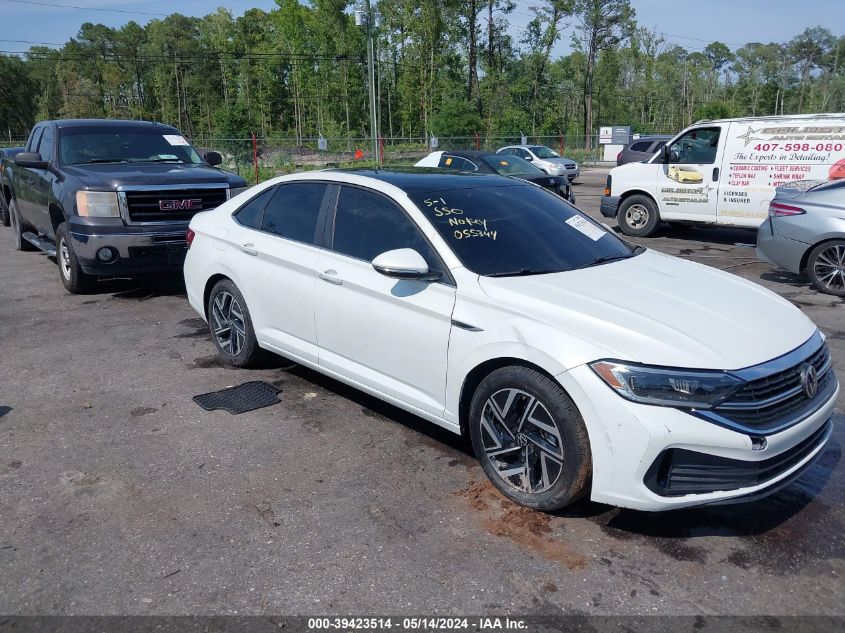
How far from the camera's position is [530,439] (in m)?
3.52

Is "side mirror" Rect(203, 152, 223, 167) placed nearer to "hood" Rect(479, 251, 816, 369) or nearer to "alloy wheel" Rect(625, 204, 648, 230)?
"hood" Rect(479, 251, 816, 369)

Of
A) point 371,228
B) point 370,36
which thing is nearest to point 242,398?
point 371,228

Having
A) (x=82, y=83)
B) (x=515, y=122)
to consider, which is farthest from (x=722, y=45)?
(x=82, y=83)

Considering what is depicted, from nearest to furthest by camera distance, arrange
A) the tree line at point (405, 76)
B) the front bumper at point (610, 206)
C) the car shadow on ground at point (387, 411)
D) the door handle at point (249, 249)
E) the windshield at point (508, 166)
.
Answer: the car shadow on ground at point (387, 411) < the door handle at point (249, 249) < the front bumper at point (610, 206) < the windshield at point (508, 166) < the tree line at point (405, 76)

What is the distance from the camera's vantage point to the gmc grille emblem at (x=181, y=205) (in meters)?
8.00

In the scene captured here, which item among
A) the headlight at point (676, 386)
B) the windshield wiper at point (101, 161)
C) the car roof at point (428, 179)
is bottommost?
the headlight at point (676, 386)

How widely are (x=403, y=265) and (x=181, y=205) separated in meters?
5.07

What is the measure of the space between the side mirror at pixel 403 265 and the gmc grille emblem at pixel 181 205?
16.1 feet

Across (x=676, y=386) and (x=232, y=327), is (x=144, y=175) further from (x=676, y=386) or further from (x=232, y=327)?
(x=676, y=386)

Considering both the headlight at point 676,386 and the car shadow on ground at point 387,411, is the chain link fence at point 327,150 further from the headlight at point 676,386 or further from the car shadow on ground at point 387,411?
the headlight at point 676,386

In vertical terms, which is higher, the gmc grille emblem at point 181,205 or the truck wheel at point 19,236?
the gmc grille emblem at point 181,205

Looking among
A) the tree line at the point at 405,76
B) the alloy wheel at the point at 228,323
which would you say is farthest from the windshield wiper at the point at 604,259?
the tree line at the point at 405,76

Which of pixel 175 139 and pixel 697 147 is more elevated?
pixel 175 139

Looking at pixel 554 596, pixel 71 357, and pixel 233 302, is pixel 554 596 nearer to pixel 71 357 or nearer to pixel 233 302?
pixel 233 302
